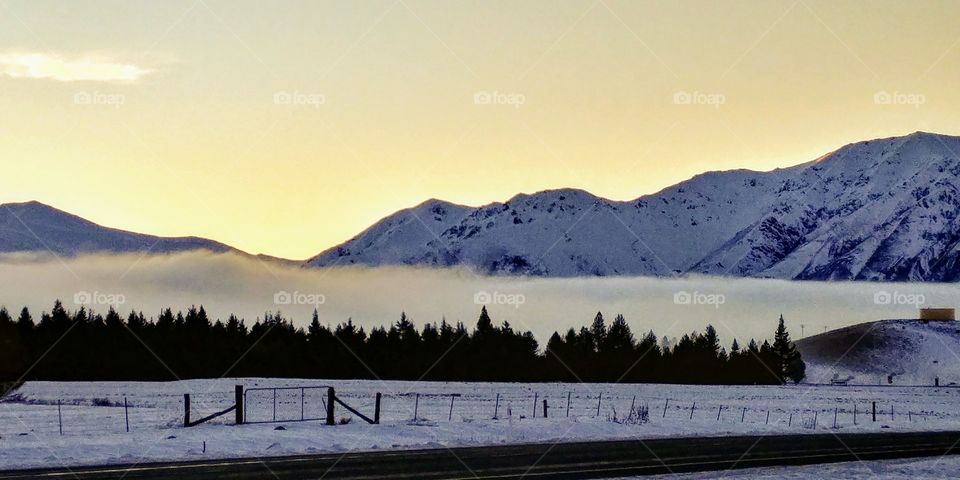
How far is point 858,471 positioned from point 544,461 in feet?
31.9

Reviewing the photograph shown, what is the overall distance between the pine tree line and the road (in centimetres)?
8765

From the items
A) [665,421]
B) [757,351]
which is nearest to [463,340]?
[757,351]

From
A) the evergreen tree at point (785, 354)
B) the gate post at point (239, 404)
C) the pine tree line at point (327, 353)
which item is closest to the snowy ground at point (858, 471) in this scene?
the gate post at point (239, 404)

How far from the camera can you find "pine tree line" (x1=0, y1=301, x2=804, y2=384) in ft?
427

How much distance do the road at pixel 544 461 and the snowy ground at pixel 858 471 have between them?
1.23 meters

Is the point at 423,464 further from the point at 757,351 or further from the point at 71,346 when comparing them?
the point at 757,351

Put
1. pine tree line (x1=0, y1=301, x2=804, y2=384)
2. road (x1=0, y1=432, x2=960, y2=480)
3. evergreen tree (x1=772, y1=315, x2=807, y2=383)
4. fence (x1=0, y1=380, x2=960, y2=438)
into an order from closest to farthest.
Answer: road (x1=0, y1=432, x2=960, y2=480)
fence (x1=0, y1=380, x2=960, y2=438)
pine tree line (x1=0, y1=301, x2=804, y2=384)
evergreen tree (x1=772, y1=315, x2=807, y2=383)

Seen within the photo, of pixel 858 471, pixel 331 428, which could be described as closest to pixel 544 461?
pixel 858 471

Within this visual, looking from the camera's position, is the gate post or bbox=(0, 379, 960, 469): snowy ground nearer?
bbox=(0, 379, 960, 469): snowy ground

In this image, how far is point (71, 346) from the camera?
130000mm

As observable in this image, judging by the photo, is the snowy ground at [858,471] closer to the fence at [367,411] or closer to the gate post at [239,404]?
the fence at [367,411]

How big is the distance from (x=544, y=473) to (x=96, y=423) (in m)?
27.4

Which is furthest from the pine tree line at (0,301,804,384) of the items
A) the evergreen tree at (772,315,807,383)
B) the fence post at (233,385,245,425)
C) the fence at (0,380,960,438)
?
the fence post at (233,385,245,425)

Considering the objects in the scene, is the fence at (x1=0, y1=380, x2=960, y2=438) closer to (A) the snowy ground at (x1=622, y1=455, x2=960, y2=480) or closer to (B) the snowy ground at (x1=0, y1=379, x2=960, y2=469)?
(B) the snowy ground at (x1=0, y1=379, x2=960, y2=469)
